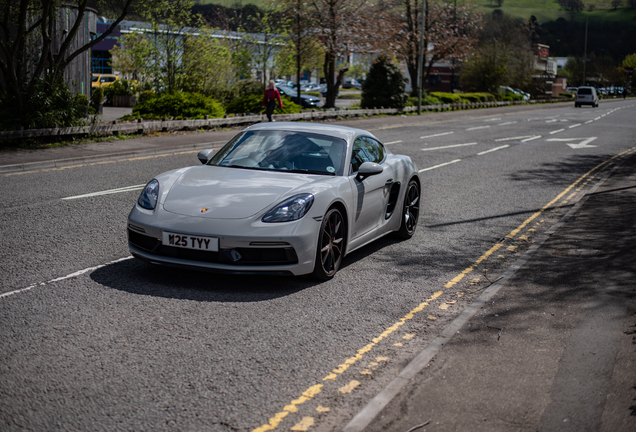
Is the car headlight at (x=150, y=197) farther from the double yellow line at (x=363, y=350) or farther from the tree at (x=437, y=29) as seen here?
the tree at (x=437, y=29)

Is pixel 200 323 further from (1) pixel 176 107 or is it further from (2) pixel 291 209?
(1) pixel 176 107

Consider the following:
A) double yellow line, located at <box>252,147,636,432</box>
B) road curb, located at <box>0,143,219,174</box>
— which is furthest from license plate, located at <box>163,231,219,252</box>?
road curb, located at <box>0,143,219,174</box>

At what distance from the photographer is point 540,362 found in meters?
4.37

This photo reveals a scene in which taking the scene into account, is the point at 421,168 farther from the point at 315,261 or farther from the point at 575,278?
the point at 315,261

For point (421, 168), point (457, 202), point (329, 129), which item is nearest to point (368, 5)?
point (421, 168)

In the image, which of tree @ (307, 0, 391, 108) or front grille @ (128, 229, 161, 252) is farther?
tree @ (307, 0, 391, 108)

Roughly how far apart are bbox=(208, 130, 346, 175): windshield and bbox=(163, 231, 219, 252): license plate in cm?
142

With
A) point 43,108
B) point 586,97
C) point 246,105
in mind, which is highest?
point 586,97

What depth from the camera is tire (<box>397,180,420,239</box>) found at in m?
7.91

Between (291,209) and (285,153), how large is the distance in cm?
124

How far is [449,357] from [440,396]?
0.65 meters

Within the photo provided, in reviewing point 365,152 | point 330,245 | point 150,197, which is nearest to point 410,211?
point 365,152

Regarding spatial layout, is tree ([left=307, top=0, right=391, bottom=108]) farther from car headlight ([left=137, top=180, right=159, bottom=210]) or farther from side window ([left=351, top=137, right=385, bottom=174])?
car headlight ([left=137, top=180, right=159, bottom=210])

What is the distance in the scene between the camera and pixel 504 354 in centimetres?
451
